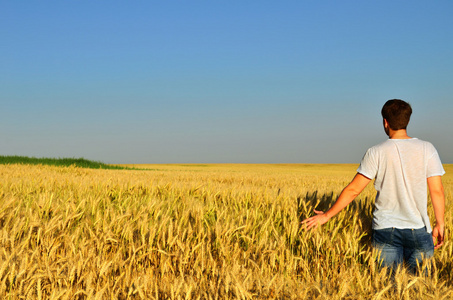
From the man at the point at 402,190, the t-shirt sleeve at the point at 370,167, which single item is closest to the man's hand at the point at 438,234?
the man at the point at 402,190

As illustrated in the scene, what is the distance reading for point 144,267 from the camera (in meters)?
2.72

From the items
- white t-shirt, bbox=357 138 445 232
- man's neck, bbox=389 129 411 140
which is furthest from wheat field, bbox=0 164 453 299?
man's neck, bbox=389 129 411 140

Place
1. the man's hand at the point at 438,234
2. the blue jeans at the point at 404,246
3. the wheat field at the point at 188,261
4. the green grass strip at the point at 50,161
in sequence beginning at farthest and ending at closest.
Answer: the green grass strip at the point at 50,161 → the man's hand at the point at 438,234 → the blue jeans at the point at 404,246 → the wheat field at the point at 188,261

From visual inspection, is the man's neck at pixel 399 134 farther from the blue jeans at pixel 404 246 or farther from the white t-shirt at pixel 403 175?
the blue jeans at pixel 404 246

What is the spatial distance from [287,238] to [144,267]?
52.0 inches

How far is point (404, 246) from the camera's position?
2.77 metres

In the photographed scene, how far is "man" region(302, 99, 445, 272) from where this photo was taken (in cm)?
269

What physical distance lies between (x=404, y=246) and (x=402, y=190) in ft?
1.51

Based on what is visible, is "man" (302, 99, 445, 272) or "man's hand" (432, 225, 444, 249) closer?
"man" (302, 99, 445, 272)

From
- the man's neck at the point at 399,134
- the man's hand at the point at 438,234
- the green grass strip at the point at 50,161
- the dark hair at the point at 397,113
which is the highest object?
the dark hair at the point at 397,113

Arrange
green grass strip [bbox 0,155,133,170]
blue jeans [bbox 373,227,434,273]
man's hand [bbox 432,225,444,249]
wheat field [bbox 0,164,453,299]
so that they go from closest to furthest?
wheat field [bbox 0,164,453,299] → blue jeans [bbox 373,227,434,273] → man's hand [bbox 432,225,444,249] → green grass strip [bbox 0,155,133,170]

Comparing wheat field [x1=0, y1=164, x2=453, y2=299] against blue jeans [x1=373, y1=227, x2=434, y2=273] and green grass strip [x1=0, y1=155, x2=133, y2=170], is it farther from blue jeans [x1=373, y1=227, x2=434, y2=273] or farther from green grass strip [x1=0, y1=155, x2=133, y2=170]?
green grass strip [x1=0, y1=155, x2=133, y2=170]

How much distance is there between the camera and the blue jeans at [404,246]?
2676 millimetres

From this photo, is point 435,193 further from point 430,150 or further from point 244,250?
point 244,250
